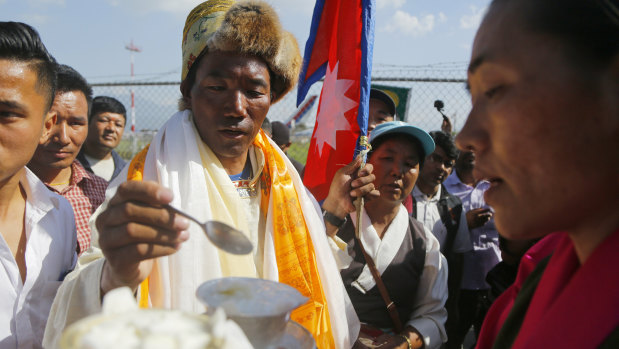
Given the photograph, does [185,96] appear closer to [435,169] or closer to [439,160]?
[435,169]

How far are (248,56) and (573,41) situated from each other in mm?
1305

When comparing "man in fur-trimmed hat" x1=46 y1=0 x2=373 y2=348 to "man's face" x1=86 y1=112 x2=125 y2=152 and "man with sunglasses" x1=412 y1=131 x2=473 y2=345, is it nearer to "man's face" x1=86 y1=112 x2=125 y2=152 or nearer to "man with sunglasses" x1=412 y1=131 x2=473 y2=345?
"man with sunglasses" x1=412 y1=131 x2=473 y2=345

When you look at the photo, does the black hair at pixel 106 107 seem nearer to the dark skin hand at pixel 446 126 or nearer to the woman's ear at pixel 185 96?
the woman's ear at pixel 185 96

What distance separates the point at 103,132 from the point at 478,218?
4.04 meters

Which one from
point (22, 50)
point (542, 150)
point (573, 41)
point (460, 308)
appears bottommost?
point (460, 308)

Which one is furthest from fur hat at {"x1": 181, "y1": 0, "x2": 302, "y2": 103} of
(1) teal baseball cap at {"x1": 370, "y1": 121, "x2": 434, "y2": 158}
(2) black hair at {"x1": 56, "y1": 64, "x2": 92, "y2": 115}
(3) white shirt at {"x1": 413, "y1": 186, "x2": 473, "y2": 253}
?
(3) white shirt at {"x1": 413, "y1": 186, "x2": 473, "y2": 253}

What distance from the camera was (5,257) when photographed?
1.48 metres

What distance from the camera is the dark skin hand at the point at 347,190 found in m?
2.25

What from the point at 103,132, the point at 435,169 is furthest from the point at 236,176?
the point at 103,132

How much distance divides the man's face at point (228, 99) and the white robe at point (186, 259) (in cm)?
8

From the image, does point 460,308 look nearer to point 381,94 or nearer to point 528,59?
point 381,94

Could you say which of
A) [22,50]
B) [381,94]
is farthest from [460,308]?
[22,50]

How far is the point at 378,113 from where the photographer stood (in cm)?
376

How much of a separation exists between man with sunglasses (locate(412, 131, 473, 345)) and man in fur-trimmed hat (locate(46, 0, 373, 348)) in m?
1.77
